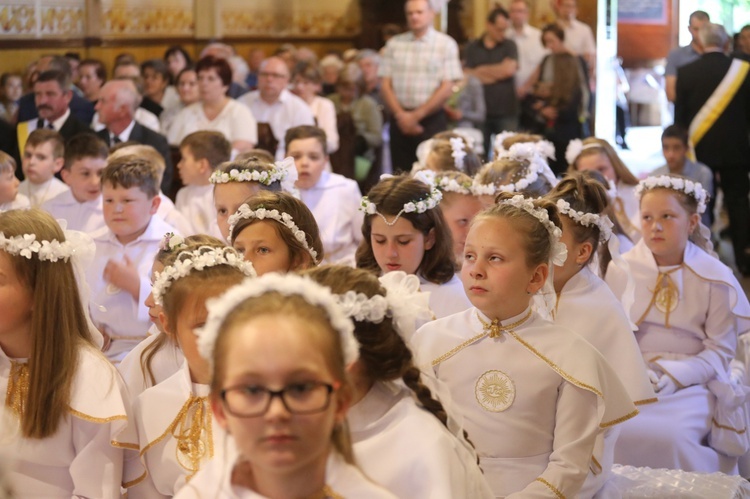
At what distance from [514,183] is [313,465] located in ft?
11.8

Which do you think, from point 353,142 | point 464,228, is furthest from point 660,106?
point 464,228

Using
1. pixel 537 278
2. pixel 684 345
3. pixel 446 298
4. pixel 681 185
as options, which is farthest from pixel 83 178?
pixel 537 278

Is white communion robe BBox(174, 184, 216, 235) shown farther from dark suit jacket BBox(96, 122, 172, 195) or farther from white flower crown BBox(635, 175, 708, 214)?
white flower crown BBox(635, 175, 708, 214)

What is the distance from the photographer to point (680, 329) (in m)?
5.42

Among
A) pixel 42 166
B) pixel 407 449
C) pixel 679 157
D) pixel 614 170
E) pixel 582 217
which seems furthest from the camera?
pixel 679 157

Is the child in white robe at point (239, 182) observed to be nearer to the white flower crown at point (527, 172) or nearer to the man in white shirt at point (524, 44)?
the white flower crown at point (527, 172)

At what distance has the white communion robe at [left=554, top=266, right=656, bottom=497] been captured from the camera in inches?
167

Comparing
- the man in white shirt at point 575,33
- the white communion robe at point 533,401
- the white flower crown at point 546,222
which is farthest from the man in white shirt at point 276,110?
the white communion robe at point 533,401

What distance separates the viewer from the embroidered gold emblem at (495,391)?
355cm

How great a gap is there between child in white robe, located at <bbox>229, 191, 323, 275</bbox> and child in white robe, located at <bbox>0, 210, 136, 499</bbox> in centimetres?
95

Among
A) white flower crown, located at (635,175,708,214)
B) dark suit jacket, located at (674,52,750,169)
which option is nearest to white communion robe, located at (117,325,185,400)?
white flower crown, located at (635,175,708,214)

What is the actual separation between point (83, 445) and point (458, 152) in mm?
4104

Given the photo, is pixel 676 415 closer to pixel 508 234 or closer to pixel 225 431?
pixel 508 234

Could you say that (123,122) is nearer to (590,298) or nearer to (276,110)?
(276,110)
